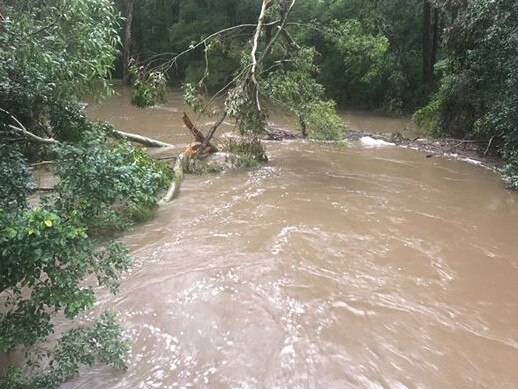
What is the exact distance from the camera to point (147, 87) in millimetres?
11234

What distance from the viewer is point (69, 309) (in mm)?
3502

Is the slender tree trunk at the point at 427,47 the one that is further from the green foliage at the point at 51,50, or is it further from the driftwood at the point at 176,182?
the green foliage at the point at 51,50

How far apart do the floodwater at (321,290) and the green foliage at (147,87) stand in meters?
2.55

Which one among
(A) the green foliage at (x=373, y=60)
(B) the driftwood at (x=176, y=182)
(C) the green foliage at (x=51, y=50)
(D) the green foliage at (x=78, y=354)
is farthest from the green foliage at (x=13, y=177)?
(A) the green foliage at (x=373, y=60)

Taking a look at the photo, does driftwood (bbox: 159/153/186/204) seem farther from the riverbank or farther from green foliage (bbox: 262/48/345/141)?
the riverbank

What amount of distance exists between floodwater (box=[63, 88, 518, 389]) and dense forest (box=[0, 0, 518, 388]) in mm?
592

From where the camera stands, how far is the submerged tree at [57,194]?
340 centimetres

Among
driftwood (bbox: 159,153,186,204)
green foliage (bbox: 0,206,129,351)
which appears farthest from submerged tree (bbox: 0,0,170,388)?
driftwood (bbox: 159,153,186,204)

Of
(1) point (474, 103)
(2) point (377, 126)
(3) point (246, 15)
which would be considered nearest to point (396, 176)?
(1) point (474, 103)

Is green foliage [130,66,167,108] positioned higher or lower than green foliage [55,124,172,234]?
higher

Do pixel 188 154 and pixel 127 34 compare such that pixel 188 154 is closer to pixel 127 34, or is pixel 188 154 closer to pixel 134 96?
pixel 134 96

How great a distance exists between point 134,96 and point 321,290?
7408 mm

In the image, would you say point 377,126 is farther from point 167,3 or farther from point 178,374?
point 167,3

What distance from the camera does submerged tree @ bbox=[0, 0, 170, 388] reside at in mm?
3400
